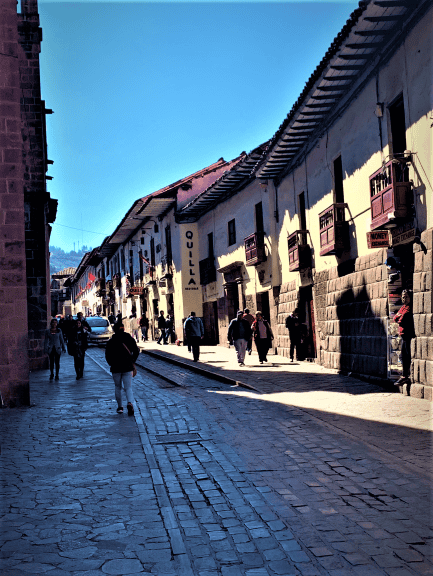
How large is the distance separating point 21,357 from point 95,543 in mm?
8026

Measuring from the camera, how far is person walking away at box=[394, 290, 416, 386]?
36.2 ft

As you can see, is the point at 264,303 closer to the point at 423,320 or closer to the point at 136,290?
the point at 423,320

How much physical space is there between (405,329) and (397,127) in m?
3.84

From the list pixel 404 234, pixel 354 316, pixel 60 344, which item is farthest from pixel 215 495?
pixel 60 344

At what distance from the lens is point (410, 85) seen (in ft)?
36.0

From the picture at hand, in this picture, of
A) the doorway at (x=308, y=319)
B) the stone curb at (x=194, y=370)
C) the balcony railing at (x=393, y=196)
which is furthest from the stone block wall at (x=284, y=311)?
the balcony railing at (x=393, y=196)

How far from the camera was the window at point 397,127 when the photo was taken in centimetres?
1198

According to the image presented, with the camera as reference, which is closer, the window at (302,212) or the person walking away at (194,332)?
the window at (302,212)

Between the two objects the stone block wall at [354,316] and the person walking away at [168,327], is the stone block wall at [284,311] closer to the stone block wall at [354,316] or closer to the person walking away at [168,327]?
the stone block wall at [354,316]

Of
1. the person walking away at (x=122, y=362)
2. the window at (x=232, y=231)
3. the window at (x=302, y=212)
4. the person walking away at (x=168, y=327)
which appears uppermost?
the window at (x=232, y=231)

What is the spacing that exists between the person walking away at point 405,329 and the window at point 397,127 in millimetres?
2796

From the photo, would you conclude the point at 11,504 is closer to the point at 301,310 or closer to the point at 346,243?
the point at 346,243

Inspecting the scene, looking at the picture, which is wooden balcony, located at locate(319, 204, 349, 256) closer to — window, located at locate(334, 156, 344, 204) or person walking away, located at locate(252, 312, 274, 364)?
window, located at locate(334, 156, 344, 204)

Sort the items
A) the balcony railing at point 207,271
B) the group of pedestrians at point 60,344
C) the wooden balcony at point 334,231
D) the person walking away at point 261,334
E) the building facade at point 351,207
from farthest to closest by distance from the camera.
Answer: the balcony railing at point 207,271 → the person walking away at point 261,334 → the group of pedestrians at point 60,344 → the wooden balcony at point 334,231 → the building facade at point 351,207
